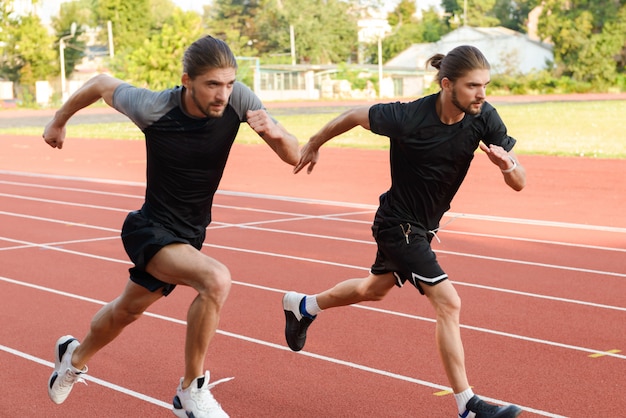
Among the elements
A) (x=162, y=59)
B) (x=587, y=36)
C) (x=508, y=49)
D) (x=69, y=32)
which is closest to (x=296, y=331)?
(x=162, y=59)

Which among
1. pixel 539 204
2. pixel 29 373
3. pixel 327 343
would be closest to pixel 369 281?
pixel 327 343

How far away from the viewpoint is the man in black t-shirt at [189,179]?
4.45 metres

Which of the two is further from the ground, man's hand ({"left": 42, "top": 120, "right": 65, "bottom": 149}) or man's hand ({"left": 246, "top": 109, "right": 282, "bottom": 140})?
man's hand ({"left": 246, "top": 109, "right": 282, "bottom": 140})

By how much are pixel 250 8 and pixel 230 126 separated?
96962 mm

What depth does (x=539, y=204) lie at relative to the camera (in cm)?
1348

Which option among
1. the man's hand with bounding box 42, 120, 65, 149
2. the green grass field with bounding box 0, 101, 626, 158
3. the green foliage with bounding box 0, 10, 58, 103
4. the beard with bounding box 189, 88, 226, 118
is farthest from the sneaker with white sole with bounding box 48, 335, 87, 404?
the green foliage with bounding box 0, 10, 58, 103

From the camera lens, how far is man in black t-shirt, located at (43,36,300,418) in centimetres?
445

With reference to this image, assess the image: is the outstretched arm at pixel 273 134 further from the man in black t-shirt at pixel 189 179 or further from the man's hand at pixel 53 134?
the man's hand at pixel 53 134

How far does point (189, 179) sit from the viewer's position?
4656mm

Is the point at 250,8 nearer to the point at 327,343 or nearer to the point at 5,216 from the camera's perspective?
the point at 5,216

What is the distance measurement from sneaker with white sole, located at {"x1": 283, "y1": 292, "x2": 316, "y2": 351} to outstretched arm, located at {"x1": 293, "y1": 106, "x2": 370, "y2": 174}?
3.19ft

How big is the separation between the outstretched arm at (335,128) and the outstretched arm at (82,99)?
0.99 metres

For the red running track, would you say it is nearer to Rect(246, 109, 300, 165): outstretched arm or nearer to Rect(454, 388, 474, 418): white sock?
Rect(454, 388, 474, 418): white sock

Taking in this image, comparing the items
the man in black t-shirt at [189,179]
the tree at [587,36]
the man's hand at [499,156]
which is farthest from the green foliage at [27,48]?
the man's hand at [499,156]
